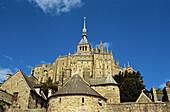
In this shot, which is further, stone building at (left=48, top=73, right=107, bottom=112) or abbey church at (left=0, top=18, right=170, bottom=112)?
abbey church at (left=0, top=18, right=170, bottom=112)

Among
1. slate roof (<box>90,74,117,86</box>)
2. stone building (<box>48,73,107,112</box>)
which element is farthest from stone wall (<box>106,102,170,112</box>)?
slate roof (<box>90,74,117,86</box>)

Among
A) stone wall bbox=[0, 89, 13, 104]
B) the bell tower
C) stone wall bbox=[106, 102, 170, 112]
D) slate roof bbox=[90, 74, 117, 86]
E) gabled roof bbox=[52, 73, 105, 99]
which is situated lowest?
stone wall bbox=[106, 102, 170, 112]

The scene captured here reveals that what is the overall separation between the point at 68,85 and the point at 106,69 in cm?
5962

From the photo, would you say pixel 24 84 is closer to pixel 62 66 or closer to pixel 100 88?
pixel 100 88

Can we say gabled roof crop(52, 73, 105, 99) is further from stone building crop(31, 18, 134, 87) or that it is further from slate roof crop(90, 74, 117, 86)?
stone building crop(31, 18, 134, 87)

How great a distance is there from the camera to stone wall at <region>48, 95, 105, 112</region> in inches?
796

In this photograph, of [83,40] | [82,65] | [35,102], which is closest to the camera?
[35,102]

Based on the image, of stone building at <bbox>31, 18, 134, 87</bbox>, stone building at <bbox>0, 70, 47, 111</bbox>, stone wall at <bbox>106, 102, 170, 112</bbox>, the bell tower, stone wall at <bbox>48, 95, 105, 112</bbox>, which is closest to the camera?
stone wall at <bbox>48, 95, 105, 112</bbox>

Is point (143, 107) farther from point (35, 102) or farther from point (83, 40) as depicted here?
point (83, 40)

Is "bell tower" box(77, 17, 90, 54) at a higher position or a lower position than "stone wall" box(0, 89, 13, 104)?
higher

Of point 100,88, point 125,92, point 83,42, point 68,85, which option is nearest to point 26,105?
point 68,85

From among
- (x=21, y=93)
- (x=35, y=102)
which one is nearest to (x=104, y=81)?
(x=35, y=102)

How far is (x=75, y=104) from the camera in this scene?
20.3 metres

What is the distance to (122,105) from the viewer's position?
70.4 feet
